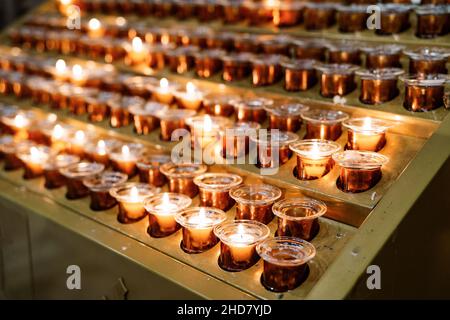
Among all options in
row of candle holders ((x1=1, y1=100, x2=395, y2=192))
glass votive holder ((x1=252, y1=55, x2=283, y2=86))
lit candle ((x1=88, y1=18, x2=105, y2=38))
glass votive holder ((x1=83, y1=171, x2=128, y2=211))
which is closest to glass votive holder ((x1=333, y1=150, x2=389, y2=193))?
row of candle holders ((x1=1, y1=100, x2=395, y2=192))

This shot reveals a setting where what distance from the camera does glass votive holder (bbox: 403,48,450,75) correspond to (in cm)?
218

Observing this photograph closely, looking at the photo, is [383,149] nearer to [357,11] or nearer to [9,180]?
[357,11]

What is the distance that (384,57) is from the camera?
233 cm

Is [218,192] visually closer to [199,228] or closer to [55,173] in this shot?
[199,228]

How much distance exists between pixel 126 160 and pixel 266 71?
73cm

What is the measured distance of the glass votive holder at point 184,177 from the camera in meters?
2.28

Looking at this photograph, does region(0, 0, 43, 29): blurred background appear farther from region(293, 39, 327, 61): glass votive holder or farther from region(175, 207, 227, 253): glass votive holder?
region(175, 207, 227, 253): glass votive holder

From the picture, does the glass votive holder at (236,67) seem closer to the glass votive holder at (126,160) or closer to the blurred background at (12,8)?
the glass votive holder at (126,160)

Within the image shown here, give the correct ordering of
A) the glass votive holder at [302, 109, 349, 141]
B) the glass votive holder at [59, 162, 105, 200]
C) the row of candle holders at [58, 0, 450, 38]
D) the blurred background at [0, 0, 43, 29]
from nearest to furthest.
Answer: the glass votive holder at [302, 109, 349, 141] → the row of candle holders at [58, 0, 450, 38] → the glass votive holder at [59, 162, 105, 200] → the blurred background at [0, 0, 43, 29]

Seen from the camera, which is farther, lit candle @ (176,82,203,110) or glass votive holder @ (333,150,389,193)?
lit candle @ (176,82,203,110)

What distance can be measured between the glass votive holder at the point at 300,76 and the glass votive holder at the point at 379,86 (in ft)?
0.87

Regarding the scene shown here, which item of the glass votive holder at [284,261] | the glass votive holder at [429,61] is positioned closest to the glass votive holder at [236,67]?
the glass votive holder at [429,61]

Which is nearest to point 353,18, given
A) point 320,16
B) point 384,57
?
point 320,16

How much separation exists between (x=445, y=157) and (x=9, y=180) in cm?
209
